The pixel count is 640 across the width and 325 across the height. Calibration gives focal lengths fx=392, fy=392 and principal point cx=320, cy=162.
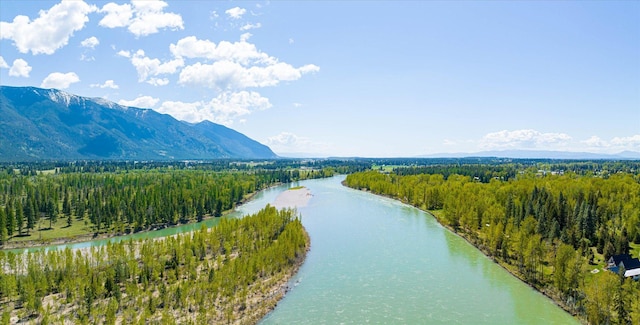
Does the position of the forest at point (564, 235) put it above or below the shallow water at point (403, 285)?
above

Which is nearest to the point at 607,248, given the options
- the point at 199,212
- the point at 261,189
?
the point at 199,212

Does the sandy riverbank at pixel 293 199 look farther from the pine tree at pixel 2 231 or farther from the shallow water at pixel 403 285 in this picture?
the pine tree at pixel 2 231

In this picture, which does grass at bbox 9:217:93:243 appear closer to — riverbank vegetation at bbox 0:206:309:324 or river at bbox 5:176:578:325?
river at bbox 5:176:578:325

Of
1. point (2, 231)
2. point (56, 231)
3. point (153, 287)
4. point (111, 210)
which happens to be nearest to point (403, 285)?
point (153, 287)

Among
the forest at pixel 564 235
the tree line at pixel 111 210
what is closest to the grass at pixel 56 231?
the tree line at pixel 111 210

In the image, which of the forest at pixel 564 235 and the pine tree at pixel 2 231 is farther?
the pine tree at pixel 2 231

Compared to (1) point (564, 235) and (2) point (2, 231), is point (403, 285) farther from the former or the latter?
(2) point (2, 231)

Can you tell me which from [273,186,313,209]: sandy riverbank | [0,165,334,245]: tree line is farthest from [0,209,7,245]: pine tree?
[273,186,313,209]: sandy riverbank

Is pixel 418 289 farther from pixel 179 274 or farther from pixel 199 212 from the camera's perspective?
pixel 199 212
